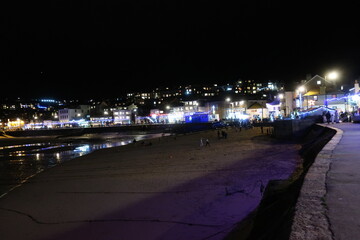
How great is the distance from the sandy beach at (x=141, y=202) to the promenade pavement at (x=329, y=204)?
305 cm

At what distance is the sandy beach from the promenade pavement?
3049mm

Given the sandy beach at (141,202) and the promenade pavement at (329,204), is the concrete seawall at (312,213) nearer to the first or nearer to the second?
the promenade pavement at (329,204)

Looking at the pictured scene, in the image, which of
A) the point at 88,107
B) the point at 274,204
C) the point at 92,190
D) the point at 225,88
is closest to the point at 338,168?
the point at 274,204

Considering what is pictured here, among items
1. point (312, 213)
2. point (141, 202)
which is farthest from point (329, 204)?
point (141, 202)

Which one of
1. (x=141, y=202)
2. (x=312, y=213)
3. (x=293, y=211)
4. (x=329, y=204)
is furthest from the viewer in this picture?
(x=141, y=202)

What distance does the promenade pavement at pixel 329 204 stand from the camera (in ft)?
9.54

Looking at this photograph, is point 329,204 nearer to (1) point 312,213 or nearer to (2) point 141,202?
(1) point 312,213

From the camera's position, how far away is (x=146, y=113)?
114 meters

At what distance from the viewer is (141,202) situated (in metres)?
10.1

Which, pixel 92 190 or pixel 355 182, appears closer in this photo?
pixel 355 182

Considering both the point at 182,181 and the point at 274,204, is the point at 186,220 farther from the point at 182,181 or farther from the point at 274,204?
the point at 182,181

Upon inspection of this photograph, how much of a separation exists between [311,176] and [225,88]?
509ft

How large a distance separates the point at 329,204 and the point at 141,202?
742cm

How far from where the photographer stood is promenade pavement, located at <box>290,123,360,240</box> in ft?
9.54
